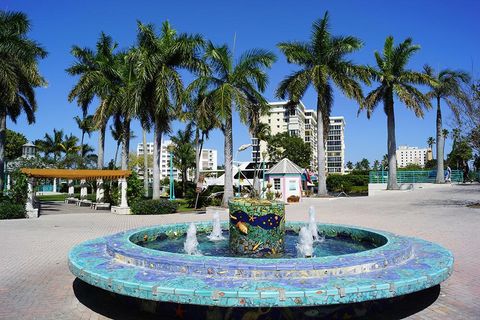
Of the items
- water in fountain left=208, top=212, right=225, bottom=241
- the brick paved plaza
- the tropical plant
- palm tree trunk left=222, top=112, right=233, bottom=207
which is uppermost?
the tropical plant

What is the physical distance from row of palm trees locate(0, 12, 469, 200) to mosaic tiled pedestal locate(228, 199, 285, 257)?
15.2 meters

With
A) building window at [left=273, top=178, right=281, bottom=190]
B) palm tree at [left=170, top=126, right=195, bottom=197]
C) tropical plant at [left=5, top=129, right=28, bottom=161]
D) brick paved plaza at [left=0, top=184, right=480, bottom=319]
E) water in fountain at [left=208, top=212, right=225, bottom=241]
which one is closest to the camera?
brick paved plaza at [left=0, top=184, right=480, bottom=319]

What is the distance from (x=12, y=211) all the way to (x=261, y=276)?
19.8 m

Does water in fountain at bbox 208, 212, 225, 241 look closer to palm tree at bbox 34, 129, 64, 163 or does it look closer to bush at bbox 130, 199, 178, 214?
bush at bbox 130, 199, 178, 214

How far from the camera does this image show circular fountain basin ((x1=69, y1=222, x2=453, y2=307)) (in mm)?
4359

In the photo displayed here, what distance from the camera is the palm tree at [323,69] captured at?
30.2 m

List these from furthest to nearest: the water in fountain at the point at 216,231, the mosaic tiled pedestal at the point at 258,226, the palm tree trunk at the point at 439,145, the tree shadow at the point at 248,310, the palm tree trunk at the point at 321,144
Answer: the palm tree trunk at the point at 439,145 < the palm tree trunk at the point at 321,144 < the water in fountain at the point at 216,231 < the mosaic tiled pedestal at the point at 258,226 < the tree shadow at the point at 248,310

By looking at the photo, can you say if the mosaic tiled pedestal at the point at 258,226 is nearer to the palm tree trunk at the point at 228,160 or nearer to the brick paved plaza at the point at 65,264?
the brick paved plaza at the point at 65,264

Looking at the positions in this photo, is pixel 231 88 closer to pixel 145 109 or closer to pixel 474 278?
pixel 145 109

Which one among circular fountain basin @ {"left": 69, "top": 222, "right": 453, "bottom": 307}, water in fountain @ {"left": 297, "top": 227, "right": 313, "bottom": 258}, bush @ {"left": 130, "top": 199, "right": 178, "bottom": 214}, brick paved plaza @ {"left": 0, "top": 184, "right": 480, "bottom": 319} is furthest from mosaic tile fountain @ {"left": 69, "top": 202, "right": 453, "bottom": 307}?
bush @ {"left": 130, "top": 199, "right": 178, "bottom": 214}

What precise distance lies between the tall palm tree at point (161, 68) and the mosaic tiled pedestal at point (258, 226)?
53.8ft

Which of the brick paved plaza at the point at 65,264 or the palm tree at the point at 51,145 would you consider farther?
the palm tree at the point at 51,145

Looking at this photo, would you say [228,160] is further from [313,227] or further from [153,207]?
[313,227]

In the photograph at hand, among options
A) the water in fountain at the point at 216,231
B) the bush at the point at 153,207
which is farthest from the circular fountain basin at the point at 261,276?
the bush at the point at 153,207
